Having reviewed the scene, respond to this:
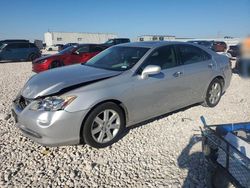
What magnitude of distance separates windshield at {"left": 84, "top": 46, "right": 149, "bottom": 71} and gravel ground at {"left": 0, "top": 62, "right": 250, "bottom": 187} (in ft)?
3.79

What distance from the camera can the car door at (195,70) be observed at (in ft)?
15.1

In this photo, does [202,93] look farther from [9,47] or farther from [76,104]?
[9,47]

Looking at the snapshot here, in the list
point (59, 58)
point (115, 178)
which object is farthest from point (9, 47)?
point (115, 178)

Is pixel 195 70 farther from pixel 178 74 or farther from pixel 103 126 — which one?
pixel 103 126

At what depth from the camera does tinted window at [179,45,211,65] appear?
4.66 m

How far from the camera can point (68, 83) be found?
3412 millimetres

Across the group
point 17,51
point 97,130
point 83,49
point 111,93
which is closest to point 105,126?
point 97,130

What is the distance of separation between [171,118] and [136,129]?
883 millimetres

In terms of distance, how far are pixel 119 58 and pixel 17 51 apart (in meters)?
17.1

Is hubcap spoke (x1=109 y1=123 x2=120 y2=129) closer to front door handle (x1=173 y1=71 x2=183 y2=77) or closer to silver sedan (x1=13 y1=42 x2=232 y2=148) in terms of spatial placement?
silver sedan (x1=13 y1=42 x2=232 y2=148)

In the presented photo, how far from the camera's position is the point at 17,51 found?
18922 millimetres

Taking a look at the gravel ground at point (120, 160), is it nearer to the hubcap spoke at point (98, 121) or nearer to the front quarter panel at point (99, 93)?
the hubcap spoke at point (98, 121)

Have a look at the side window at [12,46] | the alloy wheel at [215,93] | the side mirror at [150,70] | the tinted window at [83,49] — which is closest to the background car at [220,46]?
the tinted window at [83,49]

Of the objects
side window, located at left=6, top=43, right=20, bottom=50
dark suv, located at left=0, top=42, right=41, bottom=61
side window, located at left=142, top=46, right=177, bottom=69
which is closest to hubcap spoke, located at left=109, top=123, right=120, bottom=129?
side window, located at left=142, top=46, right=177, bottom=69
